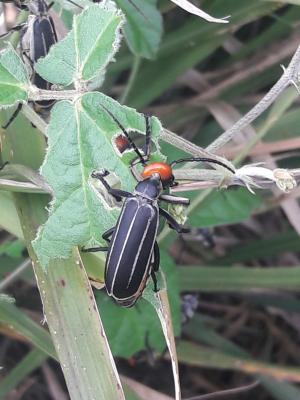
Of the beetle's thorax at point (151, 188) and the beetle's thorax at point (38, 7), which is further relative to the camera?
the beetle's thorax at point (38, 7)

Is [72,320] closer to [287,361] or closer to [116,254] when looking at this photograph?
[116,254]

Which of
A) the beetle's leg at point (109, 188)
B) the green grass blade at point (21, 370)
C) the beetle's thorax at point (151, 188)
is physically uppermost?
the beetle's leg at point (109, 188)

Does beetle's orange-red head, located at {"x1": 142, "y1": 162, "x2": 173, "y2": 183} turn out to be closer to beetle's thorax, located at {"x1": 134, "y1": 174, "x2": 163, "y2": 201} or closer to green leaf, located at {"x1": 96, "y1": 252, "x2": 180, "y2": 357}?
beetle's thorax, located at {"x1": 134, "y1": 174, "x2": 163, "y2": 201}

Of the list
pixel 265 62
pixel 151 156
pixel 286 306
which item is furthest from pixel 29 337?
pixel 265 62

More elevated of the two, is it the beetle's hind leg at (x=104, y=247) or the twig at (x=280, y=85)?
the twig at (x=280, y=85)

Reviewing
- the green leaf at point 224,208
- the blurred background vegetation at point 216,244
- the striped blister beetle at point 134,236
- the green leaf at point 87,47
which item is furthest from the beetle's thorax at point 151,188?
the green leaf at point 224,208

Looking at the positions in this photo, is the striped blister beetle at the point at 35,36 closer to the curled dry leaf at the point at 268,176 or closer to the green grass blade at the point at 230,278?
the curled dry leaf at the point at 268,176

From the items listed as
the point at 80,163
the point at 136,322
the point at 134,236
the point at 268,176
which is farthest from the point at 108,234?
the point at 136,322
